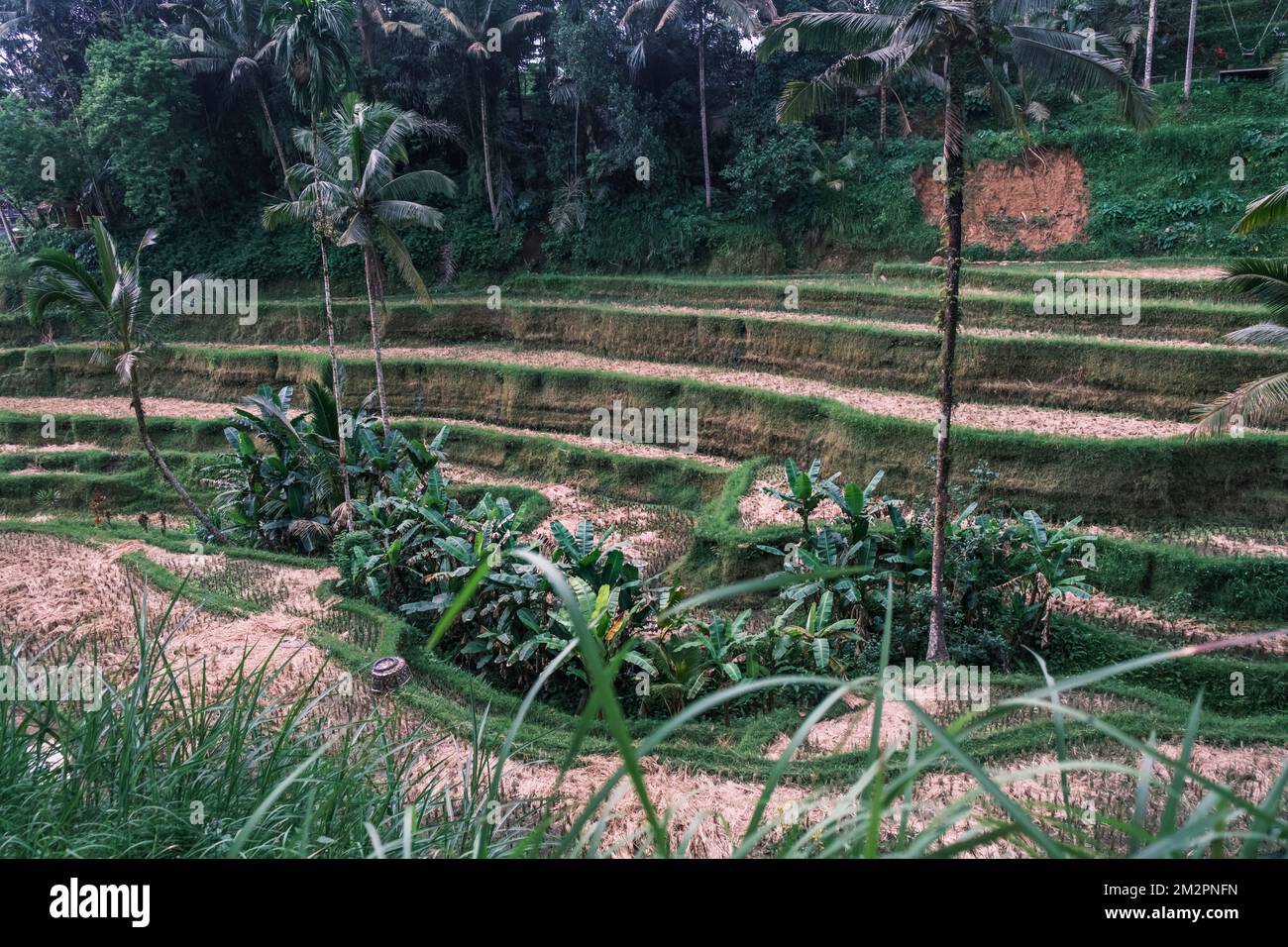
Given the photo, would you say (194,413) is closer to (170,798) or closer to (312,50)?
(312,50)

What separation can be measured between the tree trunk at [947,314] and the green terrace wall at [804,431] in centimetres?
334

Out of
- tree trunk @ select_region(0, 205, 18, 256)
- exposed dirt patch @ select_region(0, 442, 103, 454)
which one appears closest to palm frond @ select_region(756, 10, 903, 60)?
exposed dirt patch @ select_region(0, 442, 103, 454)

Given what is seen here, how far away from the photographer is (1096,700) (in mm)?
7684

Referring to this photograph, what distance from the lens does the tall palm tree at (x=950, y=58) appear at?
7.20 m

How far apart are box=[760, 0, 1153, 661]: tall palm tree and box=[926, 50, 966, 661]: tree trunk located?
1cm

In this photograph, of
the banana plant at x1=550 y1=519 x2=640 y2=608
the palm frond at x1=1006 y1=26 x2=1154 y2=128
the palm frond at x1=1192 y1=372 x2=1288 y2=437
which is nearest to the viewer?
the palm frond at x1=1006 y1=26 x2=1154 y2=128

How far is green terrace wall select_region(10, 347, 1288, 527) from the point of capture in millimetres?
10672

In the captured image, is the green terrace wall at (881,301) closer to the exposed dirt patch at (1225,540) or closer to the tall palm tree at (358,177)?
the exposed dirt patch at (1225,540)

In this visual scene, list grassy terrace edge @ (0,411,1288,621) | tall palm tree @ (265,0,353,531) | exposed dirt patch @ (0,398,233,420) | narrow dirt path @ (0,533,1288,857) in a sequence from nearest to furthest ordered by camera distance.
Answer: narrow dirt path @ (0,533,1288,857)
grassy terrace edge @ (0,411,1288,621)
tall palm tree @ (265,0,353,531)
exposed dirt patch @ (0,398,233,420)

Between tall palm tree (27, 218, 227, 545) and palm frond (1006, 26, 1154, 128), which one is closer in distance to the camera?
palm frond (1006, 26, 1154, 128)

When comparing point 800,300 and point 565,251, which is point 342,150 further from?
point 565,251

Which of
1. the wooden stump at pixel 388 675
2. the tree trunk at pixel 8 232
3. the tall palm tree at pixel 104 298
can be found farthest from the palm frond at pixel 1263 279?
the tree trunk at pixel 8 232

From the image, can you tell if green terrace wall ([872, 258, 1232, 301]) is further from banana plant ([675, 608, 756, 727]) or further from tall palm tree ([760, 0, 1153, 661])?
banana plant ([675, 608, 756, 727])

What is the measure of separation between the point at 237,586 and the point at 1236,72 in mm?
23394
